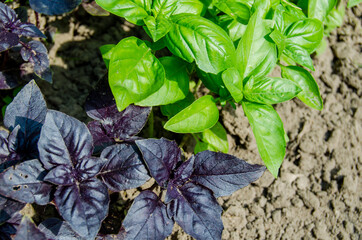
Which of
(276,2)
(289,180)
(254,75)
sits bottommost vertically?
(289,180)

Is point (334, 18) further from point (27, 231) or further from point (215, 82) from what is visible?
point (27, 231)

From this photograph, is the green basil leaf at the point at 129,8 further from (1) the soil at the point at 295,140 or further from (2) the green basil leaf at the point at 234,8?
(1) the soil at the point at 295,140

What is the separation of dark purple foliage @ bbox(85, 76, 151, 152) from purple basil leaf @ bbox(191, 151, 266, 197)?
14.3 inches

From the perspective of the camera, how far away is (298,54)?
2004mm

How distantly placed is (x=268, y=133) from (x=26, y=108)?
1.16 meters

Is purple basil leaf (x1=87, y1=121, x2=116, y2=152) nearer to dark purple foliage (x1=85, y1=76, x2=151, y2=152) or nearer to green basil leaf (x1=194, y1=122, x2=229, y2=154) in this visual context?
dark purple foliage (x1=85, y1=76, x2=151, y2=152)

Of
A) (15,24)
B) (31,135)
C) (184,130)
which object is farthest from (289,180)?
(15,24)

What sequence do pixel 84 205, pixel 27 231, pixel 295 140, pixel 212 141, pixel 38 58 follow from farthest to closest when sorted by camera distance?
pixel 295 140 < pixel 212 141 < pixel 38 58 < pixel 84 205 < pixel 27 231

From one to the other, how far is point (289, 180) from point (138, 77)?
1.31 m

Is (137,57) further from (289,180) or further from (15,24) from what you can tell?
(289,180)

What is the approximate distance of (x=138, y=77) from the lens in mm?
1642

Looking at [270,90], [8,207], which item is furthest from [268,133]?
[8,207]

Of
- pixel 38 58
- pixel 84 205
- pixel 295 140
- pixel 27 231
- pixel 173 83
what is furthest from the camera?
pixel 295 140

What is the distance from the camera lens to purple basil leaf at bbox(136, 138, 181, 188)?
160 cm
